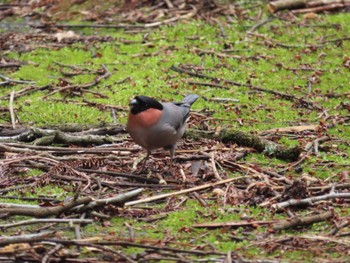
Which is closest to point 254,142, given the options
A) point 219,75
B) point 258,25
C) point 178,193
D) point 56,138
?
point 178,193

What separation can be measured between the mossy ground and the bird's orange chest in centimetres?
82

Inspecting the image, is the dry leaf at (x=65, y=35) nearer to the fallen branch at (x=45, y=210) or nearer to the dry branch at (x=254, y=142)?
the dry branch at (x=254, y=142)

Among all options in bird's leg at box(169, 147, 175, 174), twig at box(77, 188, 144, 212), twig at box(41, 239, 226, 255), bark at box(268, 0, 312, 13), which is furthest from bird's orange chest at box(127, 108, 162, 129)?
bark at box(268, 0, 312, 13)

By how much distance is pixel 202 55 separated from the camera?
39.9 ft

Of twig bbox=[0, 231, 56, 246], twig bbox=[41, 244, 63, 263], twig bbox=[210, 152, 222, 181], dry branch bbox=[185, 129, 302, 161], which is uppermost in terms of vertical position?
twig bbox=[0, 231, 56, 246]

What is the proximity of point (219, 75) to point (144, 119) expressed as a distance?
14.7 ft

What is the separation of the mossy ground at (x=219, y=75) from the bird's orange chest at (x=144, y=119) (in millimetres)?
823

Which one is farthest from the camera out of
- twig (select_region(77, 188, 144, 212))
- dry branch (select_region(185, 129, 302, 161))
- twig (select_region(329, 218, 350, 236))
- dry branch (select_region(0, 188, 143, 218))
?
dry branch (select_region(185, 129, 302, 161))

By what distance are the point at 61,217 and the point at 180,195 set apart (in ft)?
3.61

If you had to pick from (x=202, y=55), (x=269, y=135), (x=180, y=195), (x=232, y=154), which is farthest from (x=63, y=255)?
(x=202, y=55)

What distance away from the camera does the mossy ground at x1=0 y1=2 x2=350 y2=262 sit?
8117mm

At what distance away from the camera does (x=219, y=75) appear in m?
11.4

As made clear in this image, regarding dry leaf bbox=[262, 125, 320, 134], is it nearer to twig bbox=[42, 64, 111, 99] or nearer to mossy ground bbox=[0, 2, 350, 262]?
mossy ground bbox=[0, 2, 350, 262]

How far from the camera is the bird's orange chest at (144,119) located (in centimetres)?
710
